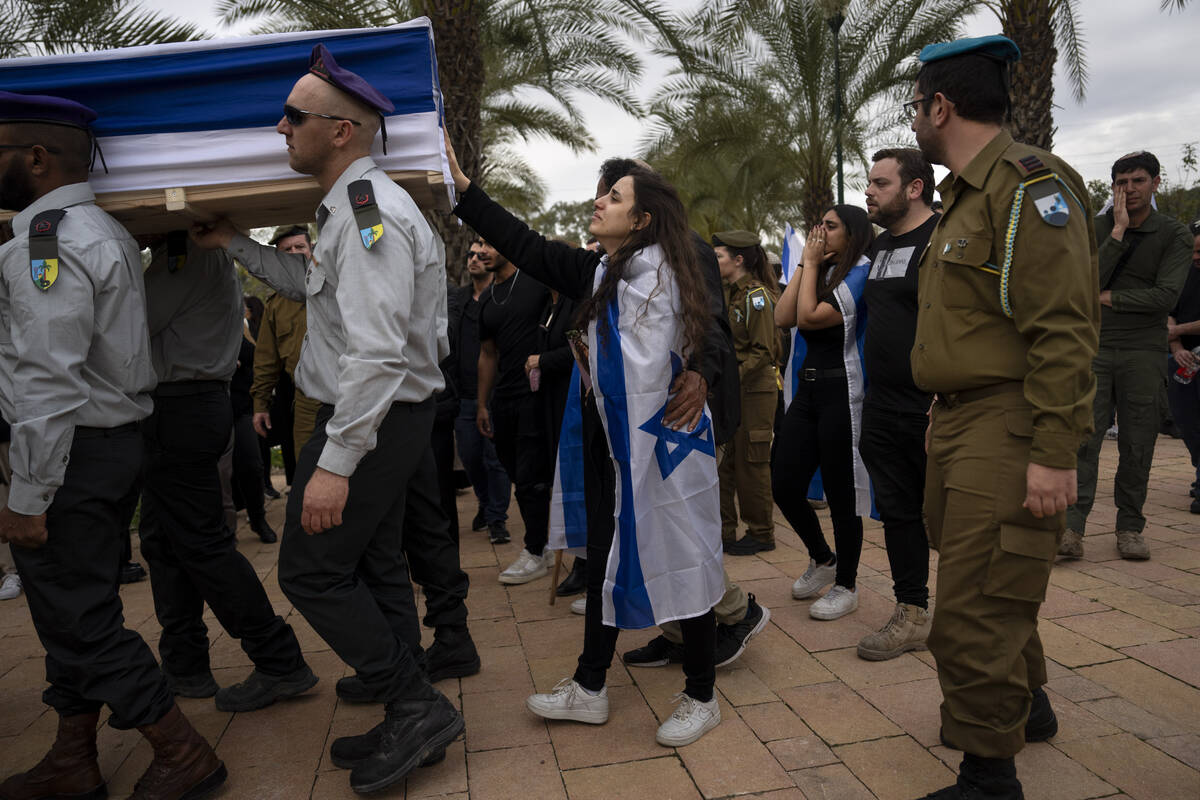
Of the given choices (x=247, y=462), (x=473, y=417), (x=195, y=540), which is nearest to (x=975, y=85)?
(x=195, y=540)

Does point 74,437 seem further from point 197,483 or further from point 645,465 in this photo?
point 645,465

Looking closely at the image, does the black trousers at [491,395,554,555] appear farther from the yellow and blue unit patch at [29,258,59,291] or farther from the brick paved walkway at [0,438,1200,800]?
the yellow and blue unit patch at [29,258,59,291]

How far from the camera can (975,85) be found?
2.54 m

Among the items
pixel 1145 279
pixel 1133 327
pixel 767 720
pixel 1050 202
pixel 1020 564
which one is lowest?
pixel 767 720

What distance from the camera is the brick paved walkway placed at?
2.82m

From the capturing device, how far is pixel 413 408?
2.91 meters

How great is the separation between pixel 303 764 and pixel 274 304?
3.50 m

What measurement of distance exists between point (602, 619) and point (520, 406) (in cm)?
217

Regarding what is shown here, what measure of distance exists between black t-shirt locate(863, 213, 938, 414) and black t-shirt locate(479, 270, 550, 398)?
2055 millimetres

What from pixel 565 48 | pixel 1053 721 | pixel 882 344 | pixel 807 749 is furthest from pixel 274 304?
pixel 565 48

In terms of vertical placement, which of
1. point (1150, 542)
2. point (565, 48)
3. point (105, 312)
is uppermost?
point (565, 48)

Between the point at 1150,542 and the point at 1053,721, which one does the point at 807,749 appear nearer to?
the point at 1053,721

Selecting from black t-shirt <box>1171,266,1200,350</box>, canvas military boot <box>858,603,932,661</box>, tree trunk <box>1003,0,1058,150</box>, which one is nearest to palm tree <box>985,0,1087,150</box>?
tree trunk <box>1003,0,1058,150</box>

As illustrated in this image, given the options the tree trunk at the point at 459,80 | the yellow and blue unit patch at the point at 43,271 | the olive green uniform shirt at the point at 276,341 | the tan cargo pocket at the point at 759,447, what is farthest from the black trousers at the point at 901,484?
the tree trunk at the point at 459,80
